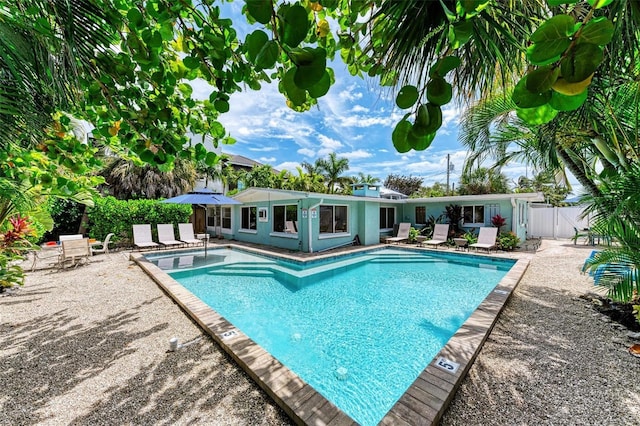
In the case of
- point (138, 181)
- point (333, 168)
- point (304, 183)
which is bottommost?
point (138, 181)

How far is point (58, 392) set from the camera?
290 cm

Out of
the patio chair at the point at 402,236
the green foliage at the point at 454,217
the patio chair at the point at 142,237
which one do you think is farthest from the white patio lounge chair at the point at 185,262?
the green foliage at the point at 454,217

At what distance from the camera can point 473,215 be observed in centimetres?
1542

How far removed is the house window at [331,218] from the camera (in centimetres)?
1388

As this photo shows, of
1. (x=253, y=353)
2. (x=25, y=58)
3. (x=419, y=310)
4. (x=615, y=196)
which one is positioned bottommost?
(x=419, y=310)

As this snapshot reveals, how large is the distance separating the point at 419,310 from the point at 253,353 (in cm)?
425

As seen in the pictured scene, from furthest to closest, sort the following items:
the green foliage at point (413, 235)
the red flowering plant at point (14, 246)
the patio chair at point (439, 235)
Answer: the green foliage at point (413, 235) → the patio chair at point (439, 235) → the red flowering plant at point (14, 246)

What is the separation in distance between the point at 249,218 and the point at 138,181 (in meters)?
9.49

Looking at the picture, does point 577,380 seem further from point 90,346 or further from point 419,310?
point 90,346

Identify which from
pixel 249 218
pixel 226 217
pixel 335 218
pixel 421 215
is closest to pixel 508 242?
pixel 421 215

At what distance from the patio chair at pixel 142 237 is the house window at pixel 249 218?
5.04m

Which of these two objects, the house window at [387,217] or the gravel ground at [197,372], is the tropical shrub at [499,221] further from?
the gravel ground at [197,372]

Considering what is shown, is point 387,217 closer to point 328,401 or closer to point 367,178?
point 367,178

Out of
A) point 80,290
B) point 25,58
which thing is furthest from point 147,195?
point 25,58
